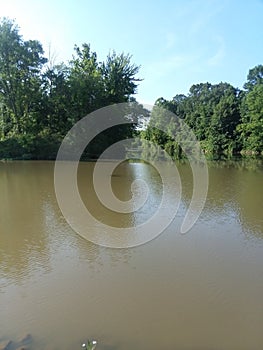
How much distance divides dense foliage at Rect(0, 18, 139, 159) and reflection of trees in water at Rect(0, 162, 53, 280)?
40.0ft

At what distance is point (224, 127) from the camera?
41.6 metres

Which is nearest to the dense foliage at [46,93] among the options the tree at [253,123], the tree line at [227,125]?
the tree line at [227,125]

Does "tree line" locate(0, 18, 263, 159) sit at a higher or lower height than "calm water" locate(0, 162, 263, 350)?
higher

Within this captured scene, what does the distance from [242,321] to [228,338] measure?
43cm

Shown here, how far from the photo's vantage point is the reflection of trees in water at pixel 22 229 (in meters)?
4.95

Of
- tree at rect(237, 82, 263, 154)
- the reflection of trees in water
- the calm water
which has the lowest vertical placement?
the calm water

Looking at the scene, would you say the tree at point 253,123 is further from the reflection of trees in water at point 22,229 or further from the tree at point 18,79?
the reflection of trees in water at point 22,229

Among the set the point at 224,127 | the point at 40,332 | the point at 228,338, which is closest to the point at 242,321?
the point at 228,338

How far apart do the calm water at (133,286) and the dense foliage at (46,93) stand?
54.7 ft

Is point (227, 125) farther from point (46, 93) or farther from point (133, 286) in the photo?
point (133, 286)

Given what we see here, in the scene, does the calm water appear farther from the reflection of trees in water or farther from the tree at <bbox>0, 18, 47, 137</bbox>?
the tree at <bbox>0, 18, 47, 137</bbox>

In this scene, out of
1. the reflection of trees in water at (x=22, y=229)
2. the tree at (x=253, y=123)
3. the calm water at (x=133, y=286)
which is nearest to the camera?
the calm water at (x=133, y=286)

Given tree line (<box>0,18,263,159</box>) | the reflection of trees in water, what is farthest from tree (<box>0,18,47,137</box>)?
the reflection of trees in water

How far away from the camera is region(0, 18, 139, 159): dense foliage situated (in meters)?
23.5
